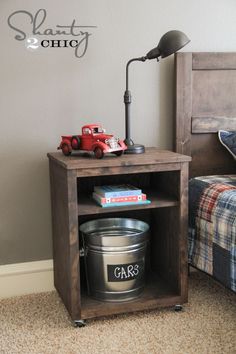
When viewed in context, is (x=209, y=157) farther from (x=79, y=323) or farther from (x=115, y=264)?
(x=79, y=323)

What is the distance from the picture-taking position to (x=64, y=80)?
2379 mm

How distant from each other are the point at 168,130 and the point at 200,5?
64cm

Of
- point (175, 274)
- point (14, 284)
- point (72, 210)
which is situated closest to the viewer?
point (72, 210)

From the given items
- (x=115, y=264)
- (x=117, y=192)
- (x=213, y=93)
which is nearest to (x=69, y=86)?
(x=117, y=192)

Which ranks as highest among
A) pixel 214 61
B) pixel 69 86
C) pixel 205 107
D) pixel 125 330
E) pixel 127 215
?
pixel 214 61

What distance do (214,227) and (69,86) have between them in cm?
94

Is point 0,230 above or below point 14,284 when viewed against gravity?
above

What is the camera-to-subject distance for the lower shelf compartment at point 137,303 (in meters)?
2.11

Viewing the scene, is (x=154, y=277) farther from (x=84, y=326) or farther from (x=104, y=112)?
(x=104, y=112)

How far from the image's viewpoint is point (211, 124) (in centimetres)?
255

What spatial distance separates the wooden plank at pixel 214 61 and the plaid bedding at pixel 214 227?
21.7 inches

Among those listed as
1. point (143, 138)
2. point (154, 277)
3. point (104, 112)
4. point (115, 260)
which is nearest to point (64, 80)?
point (104, 112)

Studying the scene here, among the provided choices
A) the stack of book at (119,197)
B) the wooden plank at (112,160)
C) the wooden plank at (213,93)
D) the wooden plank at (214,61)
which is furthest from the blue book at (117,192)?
the wooden plank at (214,61)

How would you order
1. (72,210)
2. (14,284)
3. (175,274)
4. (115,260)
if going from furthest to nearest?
(14,284) → (175,274) → (115,260) → (72,210)
